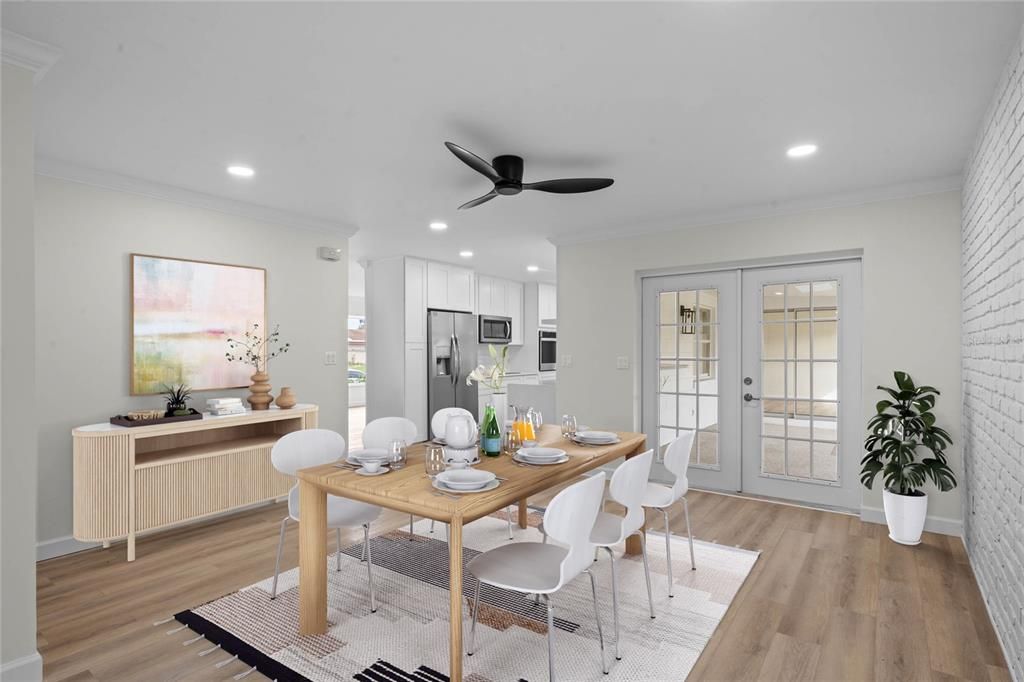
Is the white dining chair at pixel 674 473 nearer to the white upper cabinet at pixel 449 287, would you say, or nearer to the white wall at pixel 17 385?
the white wall at pixel 17 385

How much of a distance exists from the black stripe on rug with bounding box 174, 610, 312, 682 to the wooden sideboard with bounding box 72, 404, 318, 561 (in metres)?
1.08

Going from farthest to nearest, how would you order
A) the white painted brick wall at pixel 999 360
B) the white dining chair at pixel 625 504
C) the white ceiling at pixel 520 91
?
the white dining chair at pixel 625 504, the white painted brick wall at pixel 999 360, the white ceiling at pixel 520 91

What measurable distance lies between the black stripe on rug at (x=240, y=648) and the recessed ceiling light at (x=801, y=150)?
347 centimetres

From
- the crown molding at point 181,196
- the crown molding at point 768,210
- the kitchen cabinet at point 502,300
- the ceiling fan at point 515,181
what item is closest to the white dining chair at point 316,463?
the ceiling fan at point 515,181

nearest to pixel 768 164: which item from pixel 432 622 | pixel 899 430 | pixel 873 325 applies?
pixel 873 325

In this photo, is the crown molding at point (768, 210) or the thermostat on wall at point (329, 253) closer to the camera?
the crown molding at point (768, 210)

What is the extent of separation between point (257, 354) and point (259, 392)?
34 cm

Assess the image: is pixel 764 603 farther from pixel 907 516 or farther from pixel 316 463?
pixel 316 463

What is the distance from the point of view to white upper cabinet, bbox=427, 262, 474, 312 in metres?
6.85

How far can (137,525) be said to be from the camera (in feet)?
11.0

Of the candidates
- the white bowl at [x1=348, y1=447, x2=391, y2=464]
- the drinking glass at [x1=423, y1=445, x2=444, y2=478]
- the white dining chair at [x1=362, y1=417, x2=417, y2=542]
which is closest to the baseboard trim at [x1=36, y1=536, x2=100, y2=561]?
the white dining chair at [x1=362, y1=417, x2=417, y2=542]

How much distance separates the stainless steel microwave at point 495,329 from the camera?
301 inches

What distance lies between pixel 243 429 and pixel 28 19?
303 centimetres

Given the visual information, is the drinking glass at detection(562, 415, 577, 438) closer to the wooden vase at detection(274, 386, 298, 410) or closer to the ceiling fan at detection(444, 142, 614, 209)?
the ceiling fan at detection(444, 142, 614, 209)
